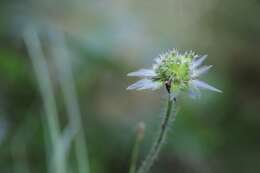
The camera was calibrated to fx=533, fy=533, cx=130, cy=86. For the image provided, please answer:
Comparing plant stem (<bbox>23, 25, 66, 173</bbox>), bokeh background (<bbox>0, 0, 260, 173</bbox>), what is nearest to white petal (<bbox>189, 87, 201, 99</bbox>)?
plant stem (<bbox>23, 25, 66, 173</bbox>)

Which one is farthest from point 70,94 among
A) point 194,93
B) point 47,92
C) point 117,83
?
point 194,93

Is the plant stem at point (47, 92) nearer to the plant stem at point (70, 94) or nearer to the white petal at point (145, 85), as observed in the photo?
the plant stem at point (70, 94)

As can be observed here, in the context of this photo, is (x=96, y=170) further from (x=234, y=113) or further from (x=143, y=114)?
(x=234, y=113)

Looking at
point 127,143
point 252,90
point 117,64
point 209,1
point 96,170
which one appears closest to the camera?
point 96,170

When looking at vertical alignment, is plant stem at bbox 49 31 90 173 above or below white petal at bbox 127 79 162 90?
above

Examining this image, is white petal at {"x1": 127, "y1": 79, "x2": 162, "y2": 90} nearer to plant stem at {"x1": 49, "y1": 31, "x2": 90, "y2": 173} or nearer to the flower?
the flower

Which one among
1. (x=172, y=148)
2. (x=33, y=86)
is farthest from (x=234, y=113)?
(x=33, y=86)
